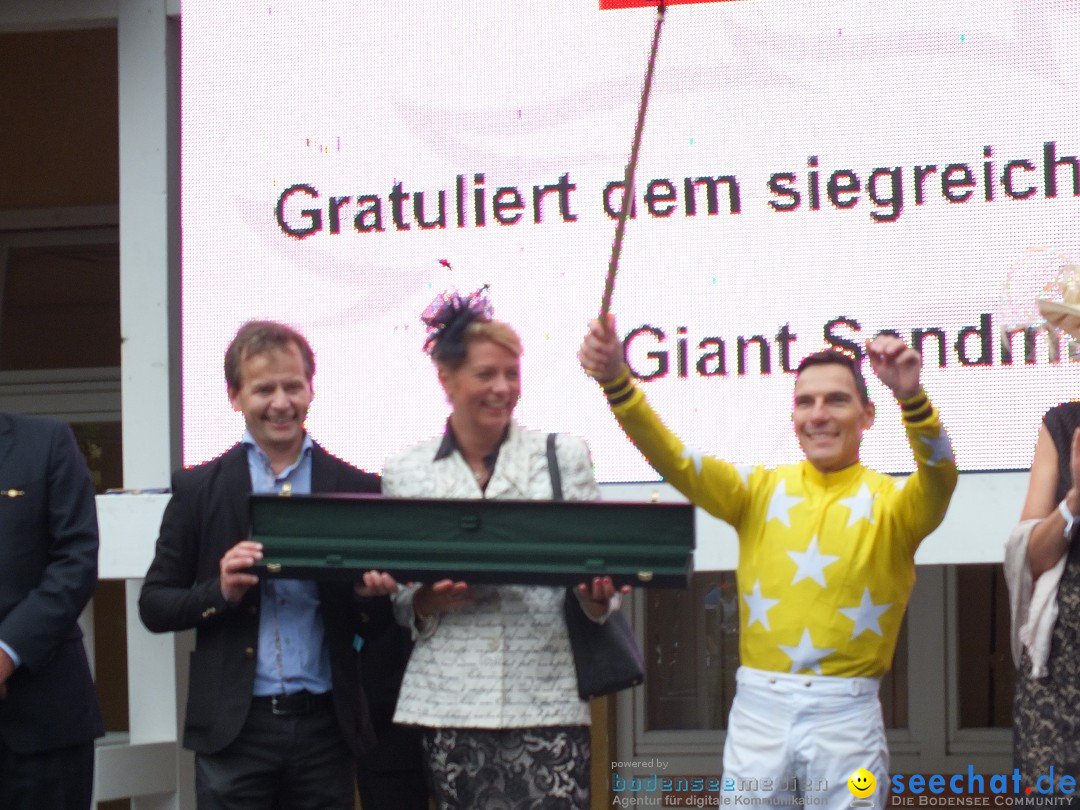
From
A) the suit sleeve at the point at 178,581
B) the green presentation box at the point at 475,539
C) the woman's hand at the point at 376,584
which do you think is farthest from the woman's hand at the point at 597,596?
the suit sleeve at the point at 178,581

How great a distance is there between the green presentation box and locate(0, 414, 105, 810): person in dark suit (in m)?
0.58

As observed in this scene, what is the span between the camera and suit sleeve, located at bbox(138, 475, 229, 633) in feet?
9.25

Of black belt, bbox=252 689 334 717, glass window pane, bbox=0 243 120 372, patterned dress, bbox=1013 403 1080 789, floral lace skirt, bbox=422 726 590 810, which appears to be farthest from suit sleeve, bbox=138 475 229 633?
glass window pane, bbox=0 243 120 372

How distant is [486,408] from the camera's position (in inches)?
108

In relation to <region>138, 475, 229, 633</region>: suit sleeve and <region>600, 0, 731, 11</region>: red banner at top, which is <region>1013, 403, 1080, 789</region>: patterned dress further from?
<region>600, 0, 731, 11</region>: red banner at top

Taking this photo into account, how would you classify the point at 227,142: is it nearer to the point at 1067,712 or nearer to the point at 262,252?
the point at 262,252

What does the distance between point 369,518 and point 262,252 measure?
6.34 feet

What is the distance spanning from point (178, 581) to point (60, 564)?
295mm

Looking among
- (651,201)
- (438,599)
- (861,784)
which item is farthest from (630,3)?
(861,784)

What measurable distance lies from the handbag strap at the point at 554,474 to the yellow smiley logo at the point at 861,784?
71 centimetres

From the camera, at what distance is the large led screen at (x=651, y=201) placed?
395cm

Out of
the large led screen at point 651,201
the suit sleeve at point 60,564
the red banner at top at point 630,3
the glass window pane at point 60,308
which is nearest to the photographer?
the suit sleeve at point 60,564

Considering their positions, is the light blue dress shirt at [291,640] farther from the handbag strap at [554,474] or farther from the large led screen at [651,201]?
the large led screen at [651,201]

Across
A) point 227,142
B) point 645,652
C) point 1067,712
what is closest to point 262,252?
point 227,142
